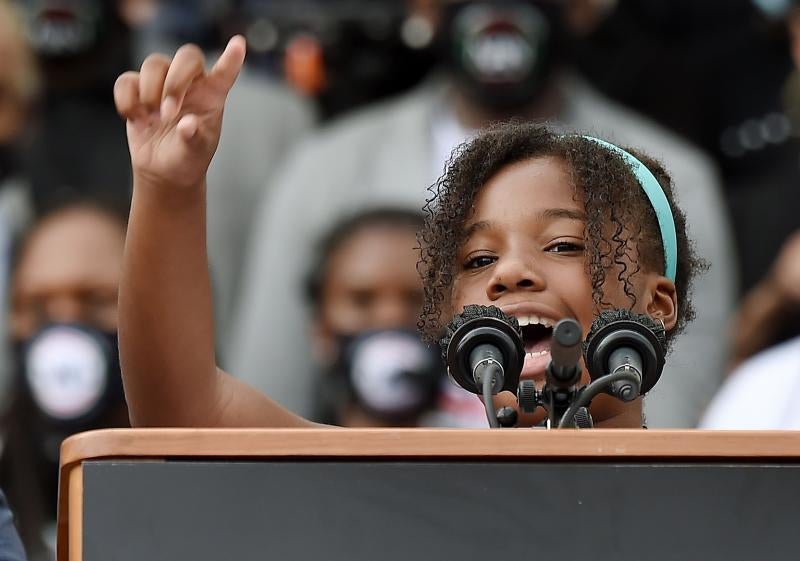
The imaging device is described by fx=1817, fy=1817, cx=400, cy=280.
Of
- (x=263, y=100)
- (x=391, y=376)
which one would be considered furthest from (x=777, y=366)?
(x=263, y=100)

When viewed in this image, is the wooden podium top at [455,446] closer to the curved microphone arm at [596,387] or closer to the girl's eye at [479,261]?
the curved microphone arm at [596,387]

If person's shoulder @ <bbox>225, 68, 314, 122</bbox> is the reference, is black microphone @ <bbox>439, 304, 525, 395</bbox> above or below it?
below

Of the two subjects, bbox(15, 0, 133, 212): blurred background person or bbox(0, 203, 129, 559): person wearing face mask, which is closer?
bbox(0, 203, 129, 559): person wearing face mask

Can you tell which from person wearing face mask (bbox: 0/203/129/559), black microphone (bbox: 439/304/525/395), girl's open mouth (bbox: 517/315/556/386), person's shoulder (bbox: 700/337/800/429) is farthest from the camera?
person wearing face mask (bbox: 0/203/129/559)

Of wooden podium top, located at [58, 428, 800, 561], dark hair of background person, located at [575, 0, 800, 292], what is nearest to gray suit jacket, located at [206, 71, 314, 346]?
dark hair of background person, located at [575, 0, 800, 292]

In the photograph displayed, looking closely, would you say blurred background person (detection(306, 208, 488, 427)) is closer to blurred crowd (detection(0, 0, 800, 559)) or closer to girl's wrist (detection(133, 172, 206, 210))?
blurred crowd (detection(0, 0, 800, 559))

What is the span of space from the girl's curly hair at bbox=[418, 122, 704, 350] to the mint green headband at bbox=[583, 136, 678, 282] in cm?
1

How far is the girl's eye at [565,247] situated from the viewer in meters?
2.87

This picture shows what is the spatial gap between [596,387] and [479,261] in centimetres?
53

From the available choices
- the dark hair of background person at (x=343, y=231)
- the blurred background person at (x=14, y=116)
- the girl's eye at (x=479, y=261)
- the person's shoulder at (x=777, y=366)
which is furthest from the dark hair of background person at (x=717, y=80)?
the girl's eye at (x=479, y=261)

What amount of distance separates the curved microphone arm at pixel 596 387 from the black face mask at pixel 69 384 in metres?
2.97

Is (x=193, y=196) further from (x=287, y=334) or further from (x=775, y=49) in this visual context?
(x=775, y=49)

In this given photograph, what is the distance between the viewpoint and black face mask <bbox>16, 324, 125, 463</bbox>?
5.30 meters

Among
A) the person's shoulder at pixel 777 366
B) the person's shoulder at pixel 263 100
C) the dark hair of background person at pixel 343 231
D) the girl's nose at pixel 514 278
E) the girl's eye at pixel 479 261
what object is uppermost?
the person's shoulder at pixel 263 100
